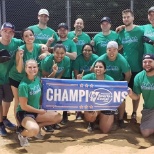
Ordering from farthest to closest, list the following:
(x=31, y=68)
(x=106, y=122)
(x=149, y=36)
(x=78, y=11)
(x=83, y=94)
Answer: (x=78, y=11), (x=149, y=36), (x=106, y=122), (x=83, y=94), (x=31, y=68)

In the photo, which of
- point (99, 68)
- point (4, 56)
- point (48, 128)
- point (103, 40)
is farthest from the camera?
point (103, 40)

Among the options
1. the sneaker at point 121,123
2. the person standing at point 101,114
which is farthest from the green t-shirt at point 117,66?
the sneaker at point 121,123

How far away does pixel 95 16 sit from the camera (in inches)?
518

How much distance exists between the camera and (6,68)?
5.94m

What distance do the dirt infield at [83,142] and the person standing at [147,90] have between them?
186 millimetres

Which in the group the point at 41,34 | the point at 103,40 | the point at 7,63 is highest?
the point at 41,34

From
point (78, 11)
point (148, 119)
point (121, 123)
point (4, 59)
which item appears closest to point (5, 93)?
point (4, 59)

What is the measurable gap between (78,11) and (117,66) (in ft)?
23.9

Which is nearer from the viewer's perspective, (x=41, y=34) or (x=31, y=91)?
(x=31, y=91)

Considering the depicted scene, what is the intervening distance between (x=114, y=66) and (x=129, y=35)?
2.67ft

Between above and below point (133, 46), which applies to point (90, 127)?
below

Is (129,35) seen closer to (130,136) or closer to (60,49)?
(60,49)

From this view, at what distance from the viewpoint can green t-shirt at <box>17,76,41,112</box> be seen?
5.36 metres

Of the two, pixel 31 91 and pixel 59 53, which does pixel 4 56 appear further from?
pixel 59 53
